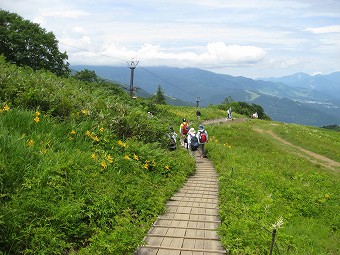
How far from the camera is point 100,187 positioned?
8.18m

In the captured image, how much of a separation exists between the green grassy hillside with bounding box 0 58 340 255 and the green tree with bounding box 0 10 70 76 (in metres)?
39.3

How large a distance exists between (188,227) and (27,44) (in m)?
48.8

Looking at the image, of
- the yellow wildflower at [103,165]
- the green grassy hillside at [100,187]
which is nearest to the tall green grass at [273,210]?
the green grassy hillside at [100,187]

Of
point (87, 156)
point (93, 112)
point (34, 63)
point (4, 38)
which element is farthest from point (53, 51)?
point (87, 156)

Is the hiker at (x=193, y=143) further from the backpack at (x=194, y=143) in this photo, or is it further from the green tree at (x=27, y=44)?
the green tree at (x=27, y=44)

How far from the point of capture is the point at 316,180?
58.5 ft

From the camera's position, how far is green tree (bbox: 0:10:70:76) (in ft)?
157

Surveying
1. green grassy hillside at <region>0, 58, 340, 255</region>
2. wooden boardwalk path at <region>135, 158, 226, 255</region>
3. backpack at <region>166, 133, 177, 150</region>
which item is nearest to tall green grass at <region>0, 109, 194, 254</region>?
green grassy hillside at <region>0, 58, 340, 255</region>

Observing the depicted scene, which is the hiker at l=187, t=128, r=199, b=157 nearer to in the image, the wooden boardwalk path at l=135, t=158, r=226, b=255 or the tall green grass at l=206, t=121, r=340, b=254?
the tall green grass at l=206, t=121, r=340, b=254

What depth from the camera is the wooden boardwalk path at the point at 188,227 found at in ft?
23.0

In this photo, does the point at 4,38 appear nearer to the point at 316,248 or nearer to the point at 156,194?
the point at 156,194

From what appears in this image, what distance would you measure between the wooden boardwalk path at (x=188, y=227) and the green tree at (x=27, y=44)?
43625mm

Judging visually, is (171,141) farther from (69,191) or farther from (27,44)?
(27,44)

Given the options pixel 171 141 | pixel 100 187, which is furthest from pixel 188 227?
pixel 171 141
